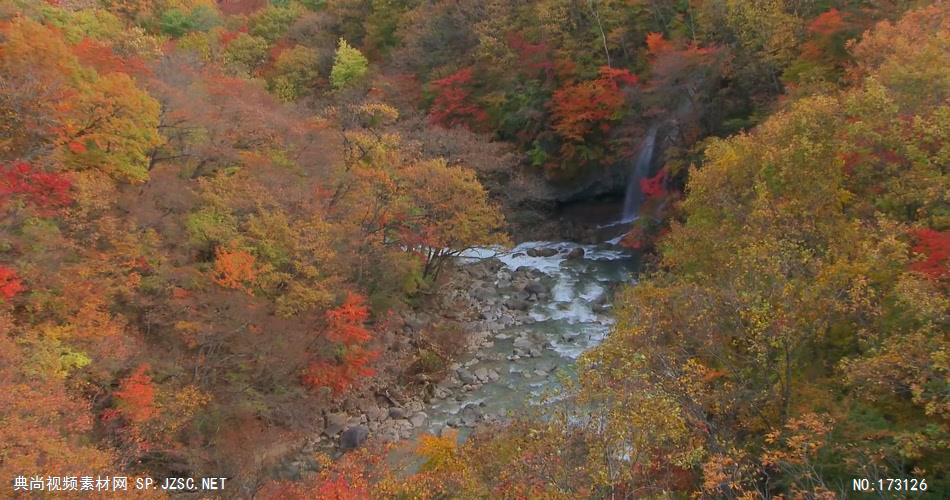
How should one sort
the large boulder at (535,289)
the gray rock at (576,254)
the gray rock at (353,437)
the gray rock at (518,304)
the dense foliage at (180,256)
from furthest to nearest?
the gray rock at (576,254), the large boulder at (535,289), the gray rock at (518,304), the gray rock at (353,437), the dense foliage at (180,256)

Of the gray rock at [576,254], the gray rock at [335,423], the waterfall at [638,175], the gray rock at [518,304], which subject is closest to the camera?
the gray rock at [335,423]

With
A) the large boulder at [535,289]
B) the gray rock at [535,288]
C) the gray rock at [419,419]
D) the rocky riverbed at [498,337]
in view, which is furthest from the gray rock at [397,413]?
the gray rock at [535,288]

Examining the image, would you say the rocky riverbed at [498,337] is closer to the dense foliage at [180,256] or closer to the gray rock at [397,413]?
the gray rock at [397,413]

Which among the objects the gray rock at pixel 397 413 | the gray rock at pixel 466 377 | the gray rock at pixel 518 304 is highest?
the gray rock at pixel 518 304

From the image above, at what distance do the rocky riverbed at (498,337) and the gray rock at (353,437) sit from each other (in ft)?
0.12

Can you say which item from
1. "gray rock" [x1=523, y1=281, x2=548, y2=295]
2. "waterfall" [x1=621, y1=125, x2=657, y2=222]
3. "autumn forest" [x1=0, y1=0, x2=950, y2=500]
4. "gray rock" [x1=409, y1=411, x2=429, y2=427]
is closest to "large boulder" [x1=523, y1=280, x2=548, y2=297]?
"gray rock" [x1=523, y1=281, x2=548, y2=295]

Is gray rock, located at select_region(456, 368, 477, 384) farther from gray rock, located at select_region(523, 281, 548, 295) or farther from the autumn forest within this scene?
gray rock, located at select_region(523, 281, 548, 295)

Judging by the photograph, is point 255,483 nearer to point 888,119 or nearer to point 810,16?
point 888,119

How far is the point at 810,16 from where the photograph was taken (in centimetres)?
2280

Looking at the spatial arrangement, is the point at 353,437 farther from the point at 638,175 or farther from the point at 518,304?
the point at 638,175

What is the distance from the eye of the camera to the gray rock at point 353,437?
55.0ft

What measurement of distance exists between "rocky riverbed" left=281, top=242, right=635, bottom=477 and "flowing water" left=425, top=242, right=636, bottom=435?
0.12ft

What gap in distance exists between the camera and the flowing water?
729 inches

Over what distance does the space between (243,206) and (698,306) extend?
12430 mm
